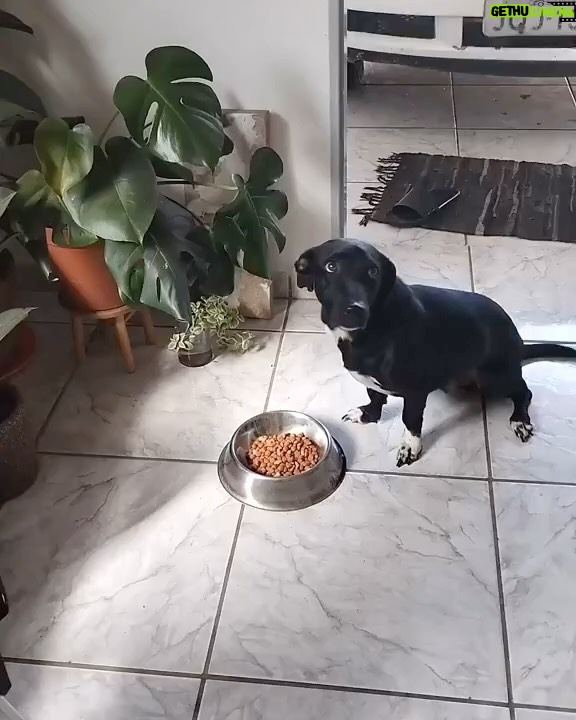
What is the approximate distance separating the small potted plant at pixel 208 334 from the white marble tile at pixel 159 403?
0.02 m

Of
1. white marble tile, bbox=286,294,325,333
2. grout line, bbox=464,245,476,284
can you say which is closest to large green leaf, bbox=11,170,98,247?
white marble tile, bbox=286,294,325,333

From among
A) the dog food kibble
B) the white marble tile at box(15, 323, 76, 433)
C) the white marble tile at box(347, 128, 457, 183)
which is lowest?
the white marble tile at box(15, 323, 76, 433)

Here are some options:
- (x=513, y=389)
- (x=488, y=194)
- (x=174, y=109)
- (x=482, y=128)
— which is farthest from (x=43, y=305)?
(x=482, y=128)

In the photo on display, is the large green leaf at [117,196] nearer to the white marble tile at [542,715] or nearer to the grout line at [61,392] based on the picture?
the grout line at [61,392]

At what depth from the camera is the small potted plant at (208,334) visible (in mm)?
1996

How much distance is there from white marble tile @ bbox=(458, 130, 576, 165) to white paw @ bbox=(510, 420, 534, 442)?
1215 millimetres

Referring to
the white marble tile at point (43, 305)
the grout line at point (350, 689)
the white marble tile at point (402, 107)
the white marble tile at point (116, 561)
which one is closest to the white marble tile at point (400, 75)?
the white marble tile at point (402, 107)

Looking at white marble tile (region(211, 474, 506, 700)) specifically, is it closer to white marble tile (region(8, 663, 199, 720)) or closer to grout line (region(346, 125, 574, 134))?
white marble tile (region(8, 663, 199, 720))

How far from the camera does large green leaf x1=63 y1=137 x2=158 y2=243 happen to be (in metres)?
1.57

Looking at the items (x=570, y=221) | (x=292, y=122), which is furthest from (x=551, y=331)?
(x=292, y=122)

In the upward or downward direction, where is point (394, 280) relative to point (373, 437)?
upward

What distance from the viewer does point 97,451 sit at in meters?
1.82

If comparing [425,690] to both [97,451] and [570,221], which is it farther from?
[570,221]

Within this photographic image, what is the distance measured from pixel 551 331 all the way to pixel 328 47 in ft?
3.02
